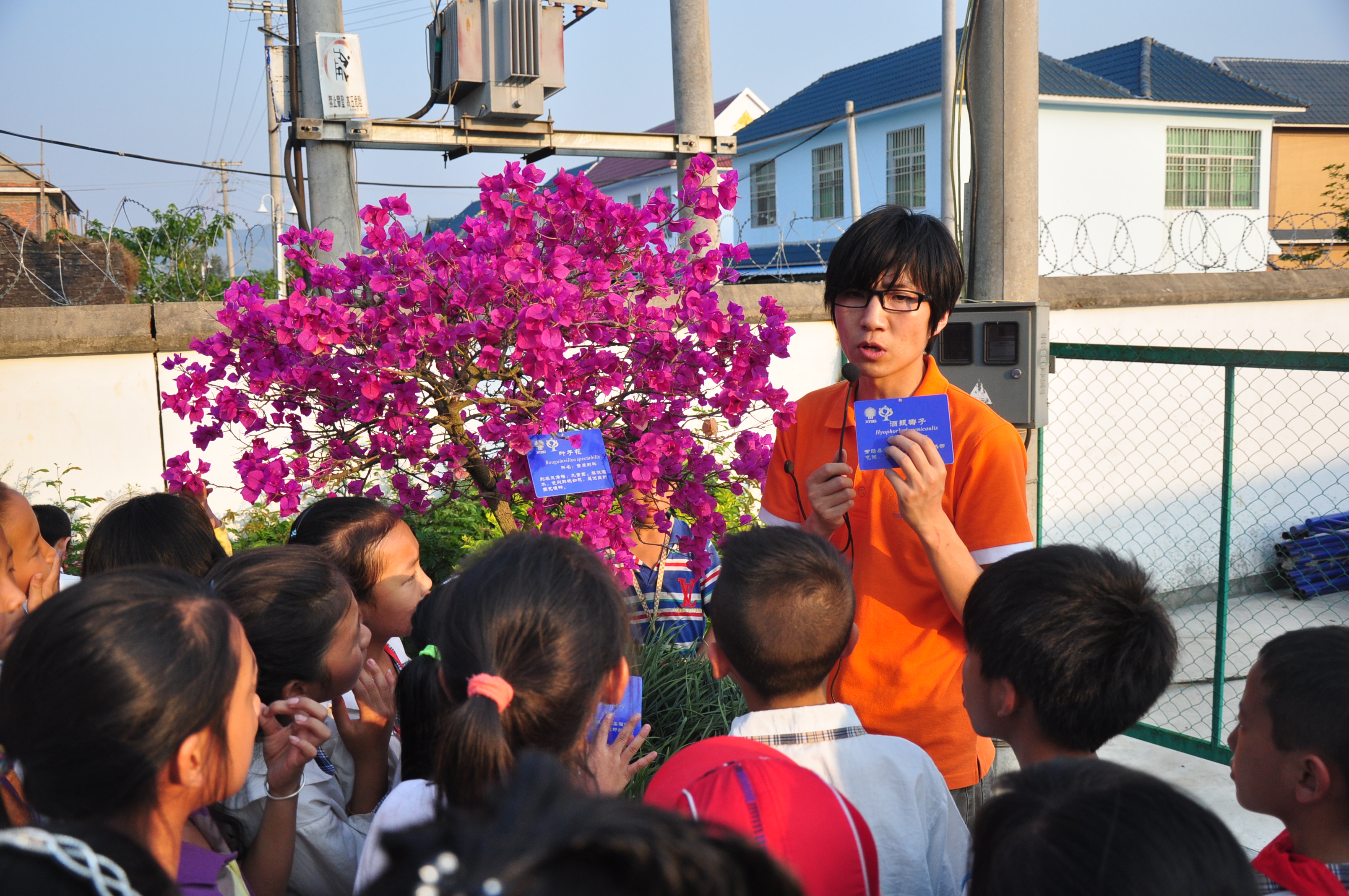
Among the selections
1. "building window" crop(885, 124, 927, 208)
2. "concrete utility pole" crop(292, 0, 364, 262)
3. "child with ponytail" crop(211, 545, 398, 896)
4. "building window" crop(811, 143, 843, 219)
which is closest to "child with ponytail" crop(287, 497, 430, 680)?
"child with ponytail" crop(211, 545, 398, 896)

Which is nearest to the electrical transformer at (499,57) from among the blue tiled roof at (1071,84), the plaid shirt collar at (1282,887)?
the plaid shirt collar at (1282,887)

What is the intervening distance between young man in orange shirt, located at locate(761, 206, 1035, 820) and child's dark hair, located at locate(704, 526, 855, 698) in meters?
0.23

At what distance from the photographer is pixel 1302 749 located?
1359 mm

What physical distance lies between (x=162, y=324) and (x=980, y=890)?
4810 mm

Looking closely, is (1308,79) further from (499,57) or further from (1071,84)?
(499,57)

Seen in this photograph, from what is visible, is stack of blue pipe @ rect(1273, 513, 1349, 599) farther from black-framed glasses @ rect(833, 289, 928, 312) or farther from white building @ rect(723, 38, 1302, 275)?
white building @ rect(723, 38, 1302, 275)

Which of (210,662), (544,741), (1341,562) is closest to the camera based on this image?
(210,662)

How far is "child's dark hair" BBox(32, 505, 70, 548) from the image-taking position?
9.96 ft

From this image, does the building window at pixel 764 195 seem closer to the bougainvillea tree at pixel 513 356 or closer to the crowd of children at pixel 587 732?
the bougainvillea tree at pixel 513 356

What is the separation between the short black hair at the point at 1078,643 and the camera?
1.44 metres

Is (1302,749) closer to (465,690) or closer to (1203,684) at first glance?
(465,690)

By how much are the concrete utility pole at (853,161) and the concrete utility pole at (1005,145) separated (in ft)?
48.3

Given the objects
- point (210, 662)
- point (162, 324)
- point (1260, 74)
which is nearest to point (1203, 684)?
point (210, 662)

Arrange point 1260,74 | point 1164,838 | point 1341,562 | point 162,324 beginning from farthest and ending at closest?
point 1260,74 → point 1341,562 → point 162,324 → point 1164,838
